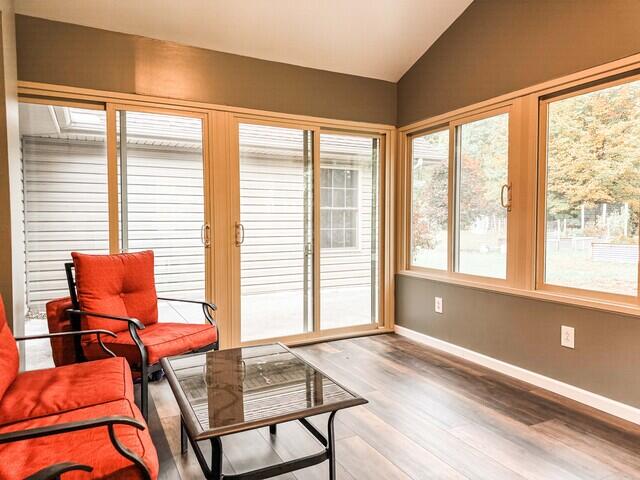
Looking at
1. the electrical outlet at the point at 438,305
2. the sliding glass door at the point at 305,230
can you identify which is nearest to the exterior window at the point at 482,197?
the electrical outlet at the point at 438,305

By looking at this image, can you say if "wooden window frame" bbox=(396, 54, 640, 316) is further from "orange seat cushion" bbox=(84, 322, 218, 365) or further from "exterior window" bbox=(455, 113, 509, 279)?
"orange seat cushion" bbox=(84, 322, 218, 365)

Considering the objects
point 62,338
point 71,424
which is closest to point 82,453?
point 71,424

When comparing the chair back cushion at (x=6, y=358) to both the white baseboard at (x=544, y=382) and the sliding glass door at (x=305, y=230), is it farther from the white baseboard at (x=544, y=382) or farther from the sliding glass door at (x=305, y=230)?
the white baseboard at (x=544, y=382)

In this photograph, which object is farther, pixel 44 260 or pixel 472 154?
pixel 472 154

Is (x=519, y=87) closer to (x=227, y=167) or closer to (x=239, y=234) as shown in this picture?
(x=227, y=167)

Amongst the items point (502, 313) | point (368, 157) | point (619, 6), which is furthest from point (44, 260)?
point (619, 6)

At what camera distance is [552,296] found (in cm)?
274

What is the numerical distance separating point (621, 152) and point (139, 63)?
325 centimetres

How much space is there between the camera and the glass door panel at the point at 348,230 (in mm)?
3951

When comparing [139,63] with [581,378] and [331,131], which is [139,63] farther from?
[581,378]

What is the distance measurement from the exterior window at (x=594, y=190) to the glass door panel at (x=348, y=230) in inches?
66.4

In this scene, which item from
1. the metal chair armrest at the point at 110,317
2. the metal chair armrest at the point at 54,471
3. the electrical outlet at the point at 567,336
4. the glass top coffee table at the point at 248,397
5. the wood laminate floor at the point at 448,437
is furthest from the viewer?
the electrical outlet at the point at 567,336

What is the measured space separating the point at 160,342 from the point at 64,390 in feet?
2.39

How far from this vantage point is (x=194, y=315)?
349 cm
